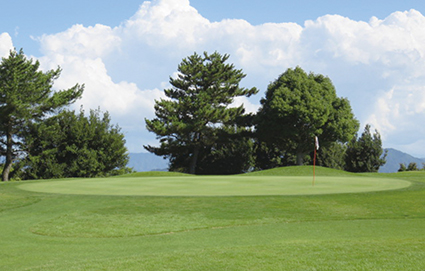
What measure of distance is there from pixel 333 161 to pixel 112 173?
1149 inches

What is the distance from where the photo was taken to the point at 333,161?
56531 millimetres

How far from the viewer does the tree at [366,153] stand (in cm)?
5875

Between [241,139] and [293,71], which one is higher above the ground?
[293,71]

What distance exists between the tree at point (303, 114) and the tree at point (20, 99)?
22.6m

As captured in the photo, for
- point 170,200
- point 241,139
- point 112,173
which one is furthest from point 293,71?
point 170,200

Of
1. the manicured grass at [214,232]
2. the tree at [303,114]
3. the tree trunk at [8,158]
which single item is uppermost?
the tree at [303,114]

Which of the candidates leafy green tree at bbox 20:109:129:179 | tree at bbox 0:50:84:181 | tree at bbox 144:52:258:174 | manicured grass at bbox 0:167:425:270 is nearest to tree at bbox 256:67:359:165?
tree at bbox 144:52:258:174

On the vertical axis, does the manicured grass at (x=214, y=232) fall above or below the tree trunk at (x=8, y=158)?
below

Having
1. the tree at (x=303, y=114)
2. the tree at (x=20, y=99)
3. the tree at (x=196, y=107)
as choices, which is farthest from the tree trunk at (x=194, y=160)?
the tree at (x=20, y=99)

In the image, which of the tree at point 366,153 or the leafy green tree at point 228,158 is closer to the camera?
the leafy green tree at point 228,158

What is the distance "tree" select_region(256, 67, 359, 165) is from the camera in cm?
4438

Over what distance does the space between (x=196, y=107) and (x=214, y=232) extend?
38801 mm

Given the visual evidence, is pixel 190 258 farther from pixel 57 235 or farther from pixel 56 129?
pixel 56 129

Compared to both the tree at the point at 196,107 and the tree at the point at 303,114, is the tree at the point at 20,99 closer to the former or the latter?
the tree at the point at 196,107
